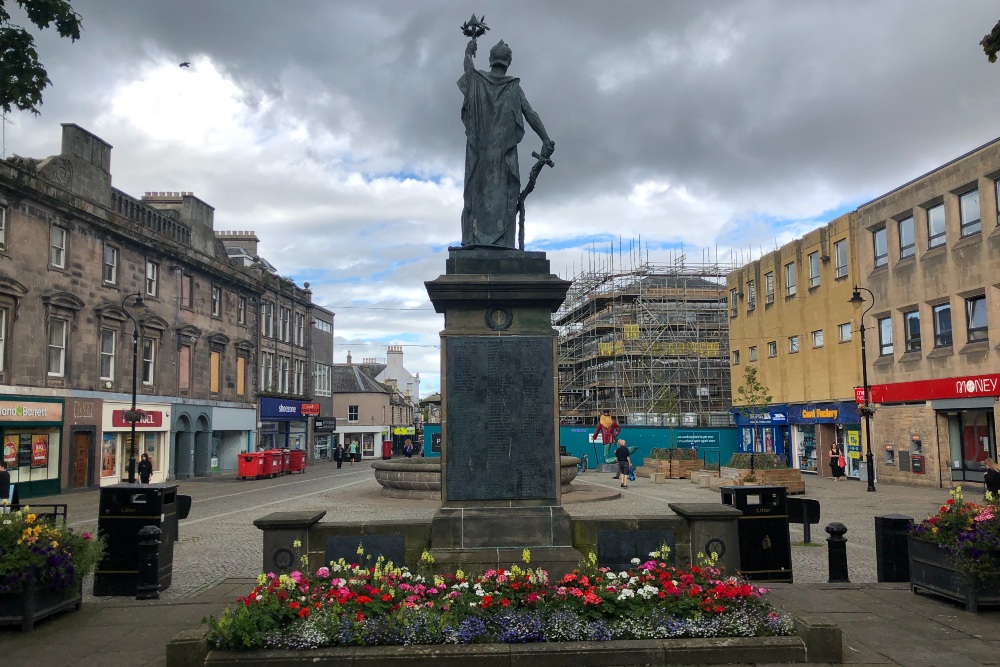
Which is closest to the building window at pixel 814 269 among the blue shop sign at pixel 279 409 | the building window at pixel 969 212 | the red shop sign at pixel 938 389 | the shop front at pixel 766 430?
the shop front at pixel 766 430

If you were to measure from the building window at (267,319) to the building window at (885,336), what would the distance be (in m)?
35.6

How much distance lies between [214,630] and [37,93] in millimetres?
6085

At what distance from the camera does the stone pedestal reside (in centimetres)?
876

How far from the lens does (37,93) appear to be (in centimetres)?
869

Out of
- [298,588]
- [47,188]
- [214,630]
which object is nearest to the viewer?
[214,630]

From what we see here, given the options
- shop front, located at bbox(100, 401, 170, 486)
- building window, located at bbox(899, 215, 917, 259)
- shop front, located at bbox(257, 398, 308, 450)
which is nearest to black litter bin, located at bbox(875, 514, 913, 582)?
building window, located at bbox(899, 215, 917, 259)

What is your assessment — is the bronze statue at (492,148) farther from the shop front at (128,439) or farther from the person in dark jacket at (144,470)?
the shop front at (128,439)

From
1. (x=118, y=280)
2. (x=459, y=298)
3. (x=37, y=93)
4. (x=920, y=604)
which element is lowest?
(x=920, y=604)

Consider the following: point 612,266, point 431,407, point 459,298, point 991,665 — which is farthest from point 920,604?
point 431,407

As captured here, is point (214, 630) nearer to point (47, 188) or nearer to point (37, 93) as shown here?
point (37, 93)

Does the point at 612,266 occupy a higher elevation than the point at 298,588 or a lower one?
higher

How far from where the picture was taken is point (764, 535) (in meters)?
10.8

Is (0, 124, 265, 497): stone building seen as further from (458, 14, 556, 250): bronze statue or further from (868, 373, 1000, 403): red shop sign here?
(868, 373, 1000, 403): red shop sign

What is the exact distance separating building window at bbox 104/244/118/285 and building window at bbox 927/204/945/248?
108 feet
